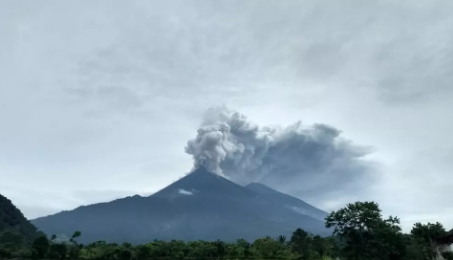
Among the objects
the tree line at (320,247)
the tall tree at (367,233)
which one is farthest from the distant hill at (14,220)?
the tall tree at (367,233)

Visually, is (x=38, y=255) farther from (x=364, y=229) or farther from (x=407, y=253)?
(x=407, y=253)

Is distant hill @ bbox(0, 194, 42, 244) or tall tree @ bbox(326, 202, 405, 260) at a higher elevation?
distant hill @ bbox(0, 194, 42, 244)

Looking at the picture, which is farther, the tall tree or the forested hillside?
the forested hillside

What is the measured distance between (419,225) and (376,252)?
15431 mm

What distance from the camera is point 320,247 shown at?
5619 centimetres

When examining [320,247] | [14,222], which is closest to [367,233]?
[320,247]

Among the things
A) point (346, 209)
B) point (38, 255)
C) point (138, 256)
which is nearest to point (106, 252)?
point (138, 256)

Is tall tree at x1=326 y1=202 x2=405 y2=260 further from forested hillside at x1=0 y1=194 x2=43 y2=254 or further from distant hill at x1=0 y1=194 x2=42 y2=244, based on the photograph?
distant hill at x1=0 y1=194 x2=42 y2=244

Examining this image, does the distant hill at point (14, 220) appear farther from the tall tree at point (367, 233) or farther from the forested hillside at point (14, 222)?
the tall tree at point (367, 233)

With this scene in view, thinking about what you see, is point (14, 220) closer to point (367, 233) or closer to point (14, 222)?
point (14, 222)

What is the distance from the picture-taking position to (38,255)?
52.0m

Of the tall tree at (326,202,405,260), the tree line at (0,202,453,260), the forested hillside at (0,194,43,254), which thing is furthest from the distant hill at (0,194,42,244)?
the tall tree at (326,202,405,260)

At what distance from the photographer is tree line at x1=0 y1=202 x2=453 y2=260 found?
41.9 meters

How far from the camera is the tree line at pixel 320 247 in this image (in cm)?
4188
